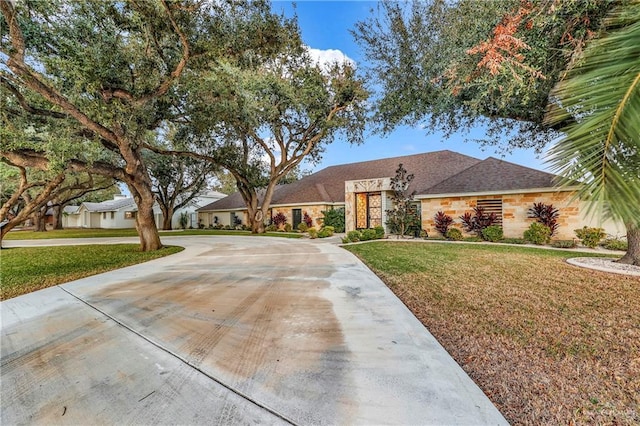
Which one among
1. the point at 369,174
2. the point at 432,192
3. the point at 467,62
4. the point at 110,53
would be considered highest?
the point at 110,53

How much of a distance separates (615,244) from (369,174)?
1353 centimetres

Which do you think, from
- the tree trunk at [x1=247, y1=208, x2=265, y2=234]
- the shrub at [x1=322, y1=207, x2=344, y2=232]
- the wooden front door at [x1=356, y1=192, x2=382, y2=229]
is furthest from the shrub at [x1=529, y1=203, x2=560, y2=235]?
the tree trunk at [x1=247, y1=208, x2=265, y2=234]

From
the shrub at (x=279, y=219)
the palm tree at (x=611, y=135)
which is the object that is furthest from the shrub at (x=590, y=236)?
the shrub at (x=279, y=219)

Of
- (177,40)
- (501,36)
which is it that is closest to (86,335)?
(501,36)

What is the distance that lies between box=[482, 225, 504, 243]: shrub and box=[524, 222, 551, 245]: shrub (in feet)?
3.51

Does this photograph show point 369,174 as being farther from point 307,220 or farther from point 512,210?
point 512,210

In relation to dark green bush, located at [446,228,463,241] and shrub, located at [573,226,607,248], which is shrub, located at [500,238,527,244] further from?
shrub, located at [573,226,607,248]

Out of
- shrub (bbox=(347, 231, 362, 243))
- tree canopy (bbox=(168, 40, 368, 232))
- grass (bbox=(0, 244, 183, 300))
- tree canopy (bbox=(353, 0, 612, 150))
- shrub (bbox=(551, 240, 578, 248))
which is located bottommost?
grass (bbox=(0, 244, 183, 300))

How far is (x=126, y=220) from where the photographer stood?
33438 mm

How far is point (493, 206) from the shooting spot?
1350 centimetres

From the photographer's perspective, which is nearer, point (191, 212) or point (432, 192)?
point (432, 192)

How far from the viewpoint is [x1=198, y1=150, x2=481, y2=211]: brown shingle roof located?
18.2m

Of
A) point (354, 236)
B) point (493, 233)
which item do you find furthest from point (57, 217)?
point (493, 233)

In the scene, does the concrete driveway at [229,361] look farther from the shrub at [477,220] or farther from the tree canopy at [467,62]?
the shrub at [477,220]
